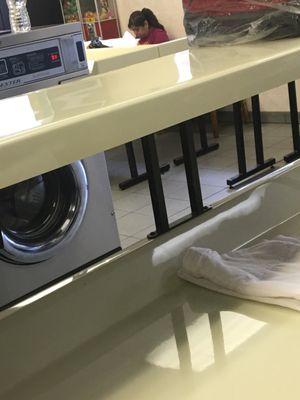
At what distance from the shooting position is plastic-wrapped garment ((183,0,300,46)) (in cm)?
104

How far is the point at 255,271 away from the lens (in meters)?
0.98

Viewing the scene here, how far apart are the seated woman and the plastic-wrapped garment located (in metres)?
3.96

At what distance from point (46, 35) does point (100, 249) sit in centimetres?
97

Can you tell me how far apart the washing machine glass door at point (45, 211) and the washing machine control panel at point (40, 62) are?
1.27ft

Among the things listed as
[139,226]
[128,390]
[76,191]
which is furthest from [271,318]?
[139,226]

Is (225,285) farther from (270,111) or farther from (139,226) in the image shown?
(270,111)

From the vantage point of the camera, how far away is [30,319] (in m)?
0.95

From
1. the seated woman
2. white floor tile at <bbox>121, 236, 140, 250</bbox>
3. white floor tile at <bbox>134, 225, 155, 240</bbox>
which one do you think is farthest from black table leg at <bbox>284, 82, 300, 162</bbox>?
the seated woman

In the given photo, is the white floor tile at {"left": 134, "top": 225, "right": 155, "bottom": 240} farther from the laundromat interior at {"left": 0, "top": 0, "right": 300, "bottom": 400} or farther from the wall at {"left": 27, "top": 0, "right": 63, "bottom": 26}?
the wall at {"left": 27, "top": 0, "right": 63, "bottom": 26}

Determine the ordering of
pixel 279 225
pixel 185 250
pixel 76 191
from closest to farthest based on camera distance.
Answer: pixel 185 250 < pixel 279 225 < pixel 76 191

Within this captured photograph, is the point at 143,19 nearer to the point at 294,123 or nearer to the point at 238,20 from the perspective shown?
the point at 294,123

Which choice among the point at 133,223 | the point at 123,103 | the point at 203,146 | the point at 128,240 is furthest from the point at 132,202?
the point at 123,103

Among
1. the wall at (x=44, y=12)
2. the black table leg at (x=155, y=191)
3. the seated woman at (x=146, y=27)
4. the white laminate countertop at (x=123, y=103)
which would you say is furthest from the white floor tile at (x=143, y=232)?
the wall at (x=44, y=12)

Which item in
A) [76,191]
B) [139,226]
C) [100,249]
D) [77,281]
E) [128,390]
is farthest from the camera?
[139,226]
